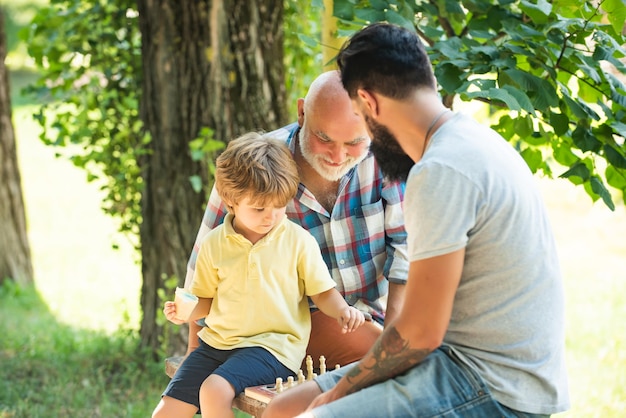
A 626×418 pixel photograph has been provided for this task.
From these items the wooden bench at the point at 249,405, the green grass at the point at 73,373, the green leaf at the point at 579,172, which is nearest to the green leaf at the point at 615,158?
the green leaf at the point at 579,172

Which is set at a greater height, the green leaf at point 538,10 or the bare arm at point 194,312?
the green leaf at point 538,10

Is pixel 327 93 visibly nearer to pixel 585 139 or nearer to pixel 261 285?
pixel 261 285

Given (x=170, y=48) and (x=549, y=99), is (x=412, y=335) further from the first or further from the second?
(x=170, y=48)

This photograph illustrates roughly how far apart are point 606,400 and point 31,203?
8.96 metres

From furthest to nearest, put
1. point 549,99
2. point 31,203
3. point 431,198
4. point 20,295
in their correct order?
point 31,203
point 20,295
point 549,99
point 431,198

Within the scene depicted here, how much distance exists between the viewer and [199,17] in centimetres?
477

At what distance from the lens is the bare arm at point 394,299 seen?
10.1 feet

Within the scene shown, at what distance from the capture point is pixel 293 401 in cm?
247

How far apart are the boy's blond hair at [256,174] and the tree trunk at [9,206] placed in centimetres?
486

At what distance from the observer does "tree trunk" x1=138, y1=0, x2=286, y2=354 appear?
4797 millimetres

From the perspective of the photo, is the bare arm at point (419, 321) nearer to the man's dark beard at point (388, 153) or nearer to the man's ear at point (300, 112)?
the man's dark beard at point (388, 153)

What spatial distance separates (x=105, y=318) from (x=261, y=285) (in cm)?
433

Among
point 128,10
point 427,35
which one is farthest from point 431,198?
point 128,10

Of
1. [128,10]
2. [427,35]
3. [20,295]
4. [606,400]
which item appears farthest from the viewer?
[20,295]
